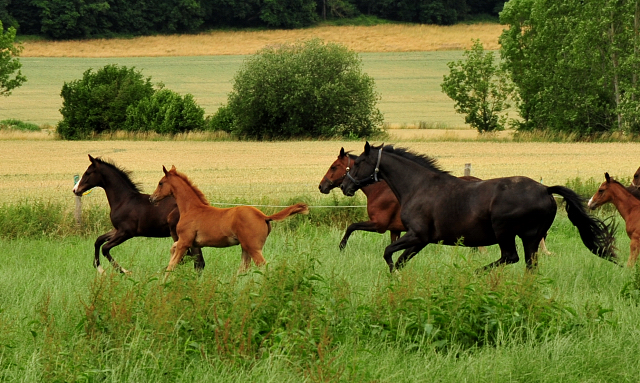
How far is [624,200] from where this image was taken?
1132 cm

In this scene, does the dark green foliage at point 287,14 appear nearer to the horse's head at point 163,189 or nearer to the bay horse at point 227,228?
the horse's head at point 163,189

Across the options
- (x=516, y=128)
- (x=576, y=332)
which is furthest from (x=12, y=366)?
(x=516, y=128)

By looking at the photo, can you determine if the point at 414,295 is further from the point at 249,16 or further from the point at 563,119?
the point at 249,16

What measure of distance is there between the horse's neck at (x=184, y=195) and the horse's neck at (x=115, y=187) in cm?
145

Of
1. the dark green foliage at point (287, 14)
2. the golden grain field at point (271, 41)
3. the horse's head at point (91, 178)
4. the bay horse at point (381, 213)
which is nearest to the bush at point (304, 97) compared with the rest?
the golden grain field at point (271, 41)

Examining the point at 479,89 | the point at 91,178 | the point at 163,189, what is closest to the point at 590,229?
the point at 163,189

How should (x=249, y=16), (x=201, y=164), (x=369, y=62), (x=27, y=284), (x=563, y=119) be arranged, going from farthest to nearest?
(x=249, y=16) < (x=369, y=62) < (x=563, y=119) < (x=201, y=164) < (x=27, y=284)

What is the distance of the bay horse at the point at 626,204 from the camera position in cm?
1075

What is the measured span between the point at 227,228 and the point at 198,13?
73.8 metres

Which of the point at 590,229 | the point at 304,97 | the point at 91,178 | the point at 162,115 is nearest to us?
the point at 590,229

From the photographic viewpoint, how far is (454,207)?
32.1 ft

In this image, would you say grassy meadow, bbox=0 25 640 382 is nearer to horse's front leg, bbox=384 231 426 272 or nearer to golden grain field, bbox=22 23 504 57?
horse's front leg, bbox=384 231 426 272

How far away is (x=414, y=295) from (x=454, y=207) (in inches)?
117

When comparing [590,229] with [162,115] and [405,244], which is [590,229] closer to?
[405,244]
